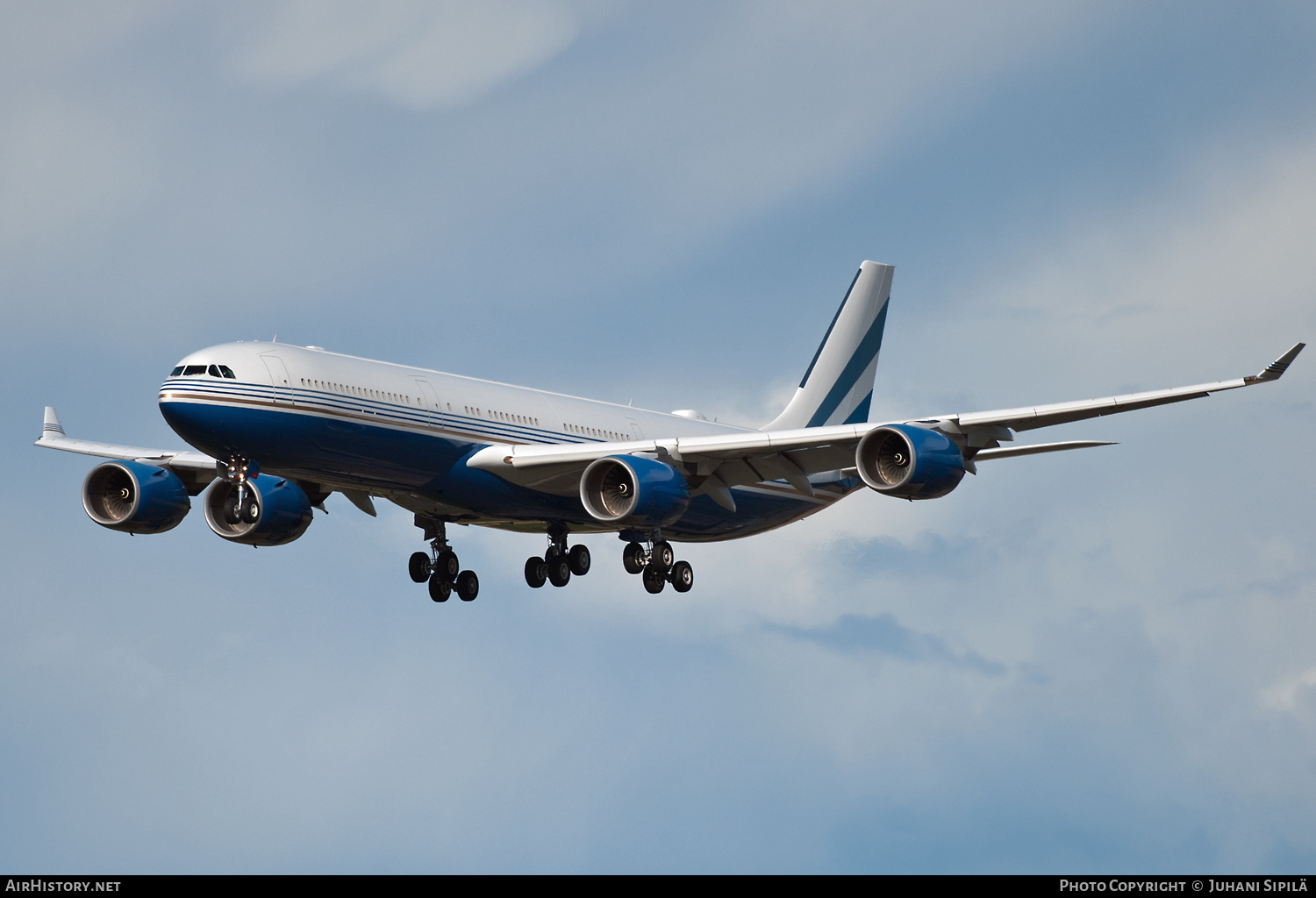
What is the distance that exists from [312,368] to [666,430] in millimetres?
15331

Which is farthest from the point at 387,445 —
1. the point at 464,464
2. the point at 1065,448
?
the point at 1065,448

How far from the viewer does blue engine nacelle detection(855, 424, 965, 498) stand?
1718 inches

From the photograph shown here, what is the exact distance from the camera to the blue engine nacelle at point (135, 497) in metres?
50.3

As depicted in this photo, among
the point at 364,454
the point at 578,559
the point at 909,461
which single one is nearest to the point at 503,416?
the point at 364,454

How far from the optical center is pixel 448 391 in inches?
1868

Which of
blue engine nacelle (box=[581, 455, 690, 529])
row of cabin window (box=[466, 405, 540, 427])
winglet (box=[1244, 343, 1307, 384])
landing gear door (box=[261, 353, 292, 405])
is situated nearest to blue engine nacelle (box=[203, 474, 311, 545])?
row of cabin window (box=[466, 405, 540, 427])

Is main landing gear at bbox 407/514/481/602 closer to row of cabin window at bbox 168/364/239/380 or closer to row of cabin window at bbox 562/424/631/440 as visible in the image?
row of cabin window at bbox 562/424/631/440

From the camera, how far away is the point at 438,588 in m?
55.0

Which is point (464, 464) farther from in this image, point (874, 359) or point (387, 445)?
point (874, 359)

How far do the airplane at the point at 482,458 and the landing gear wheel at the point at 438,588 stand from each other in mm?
57

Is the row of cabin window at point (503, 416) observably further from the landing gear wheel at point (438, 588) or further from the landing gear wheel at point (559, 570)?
the landing gear wheel at point (438, 588)

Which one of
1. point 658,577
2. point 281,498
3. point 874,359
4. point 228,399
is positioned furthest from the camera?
point 874,359

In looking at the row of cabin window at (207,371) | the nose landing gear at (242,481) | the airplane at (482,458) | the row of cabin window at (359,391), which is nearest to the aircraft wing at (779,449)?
the airplane at (482,458)

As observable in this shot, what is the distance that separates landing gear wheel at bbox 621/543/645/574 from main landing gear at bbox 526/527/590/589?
1696 mm
